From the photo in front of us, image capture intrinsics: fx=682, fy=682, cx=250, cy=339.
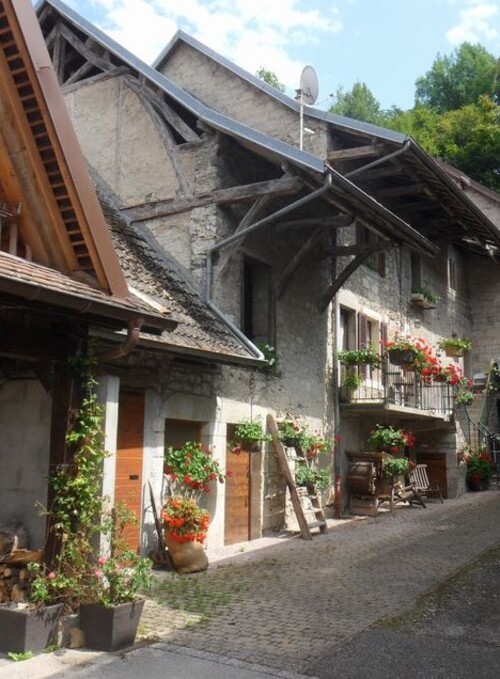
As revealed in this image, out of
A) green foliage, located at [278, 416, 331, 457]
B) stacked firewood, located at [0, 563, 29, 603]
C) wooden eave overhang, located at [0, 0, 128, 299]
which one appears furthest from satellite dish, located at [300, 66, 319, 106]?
stacked firewood, located at [0, 563, 29, 603]

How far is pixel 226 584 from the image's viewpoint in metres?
7.25

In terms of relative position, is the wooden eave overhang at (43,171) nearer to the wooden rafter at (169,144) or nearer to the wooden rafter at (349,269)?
the wooden rafter at (169,144)

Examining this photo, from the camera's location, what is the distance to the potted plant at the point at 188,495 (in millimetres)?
7938

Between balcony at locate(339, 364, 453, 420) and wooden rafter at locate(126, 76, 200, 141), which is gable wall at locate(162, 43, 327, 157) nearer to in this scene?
wooden rafter at locate(126, 76, 200, 141)

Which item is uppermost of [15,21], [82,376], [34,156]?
[15,21]

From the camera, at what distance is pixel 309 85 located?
13094mm

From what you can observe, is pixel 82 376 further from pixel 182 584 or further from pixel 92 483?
pixel 182 584

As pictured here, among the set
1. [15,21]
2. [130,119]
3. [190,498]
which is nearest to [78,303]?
[15,21]

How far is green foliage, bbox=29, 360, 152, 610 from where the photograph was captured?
5.12 meters

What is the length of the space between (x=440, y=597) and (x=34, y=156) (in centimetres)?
562

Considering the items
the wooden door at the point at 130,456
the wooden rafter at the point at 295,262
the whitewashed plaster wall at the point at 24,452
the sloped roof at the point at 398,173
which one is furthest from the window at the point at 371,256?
the whitewashed plaster wall at the point at 24,452

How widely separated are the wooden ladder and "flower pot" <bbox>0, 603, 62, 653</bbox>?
574 centimetres

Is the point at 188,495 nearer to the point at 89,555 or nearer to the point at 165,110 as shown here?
the point at 89,555

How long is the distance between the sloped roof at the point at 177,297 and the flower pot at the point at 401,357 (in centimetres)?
411
